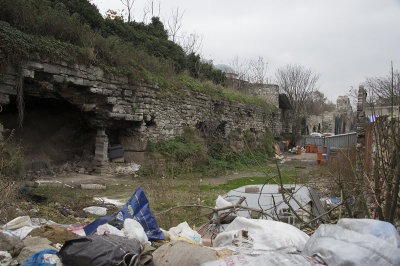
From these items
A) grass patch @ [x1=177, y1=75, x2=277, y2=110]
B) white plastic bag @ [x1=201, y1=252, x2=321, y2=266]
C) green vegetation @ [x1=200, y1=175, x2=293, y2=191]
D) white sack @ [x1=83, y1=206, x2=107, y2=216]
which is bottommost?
green vegetation @ [x1=200, y1=175, x2=293, y2=191]

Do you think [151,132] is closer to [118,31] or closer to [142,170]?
[142,170]

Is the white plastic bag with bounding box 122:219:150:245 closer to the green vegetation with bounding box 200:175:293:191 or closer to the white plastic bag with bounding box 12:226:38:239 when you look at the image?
the white plastic bag with bounding box 12:226:38:239

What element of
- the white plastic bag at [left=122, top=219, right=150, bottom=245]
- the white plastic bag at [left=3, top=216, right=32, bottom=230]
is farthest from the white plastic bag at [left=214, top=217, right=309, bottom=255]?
the white plastic bag at [left=3, top=216, right=32, bottom=230]

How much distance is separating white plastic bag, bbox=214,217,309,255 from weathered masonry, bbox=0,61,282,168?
259 inches

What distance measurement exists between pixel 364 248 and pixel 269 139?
1780 centimetres

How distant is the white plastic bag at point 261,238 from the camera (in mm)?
2504

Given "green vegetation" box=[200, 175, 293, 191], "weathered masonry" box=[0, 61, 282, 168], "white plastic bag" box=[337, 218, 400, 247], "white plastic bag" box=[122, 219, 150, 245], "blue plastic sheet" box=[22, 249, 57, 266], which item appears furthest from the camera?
"green vegetation" box=[200, 175, 293, 191]

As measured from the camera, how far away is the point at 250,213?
12.3ft

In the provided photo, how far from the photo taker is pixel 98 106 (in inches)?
360

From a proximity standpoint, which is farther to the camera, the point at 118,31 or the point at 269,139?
the point at 269,139

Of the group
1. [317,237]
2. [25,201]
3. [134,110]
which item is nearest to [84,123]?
[134,110]

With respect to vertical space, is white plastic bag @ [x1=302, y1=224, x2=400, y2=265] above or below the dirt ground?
above

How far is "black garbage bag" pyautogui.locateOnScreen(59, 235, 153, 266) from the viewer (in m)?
2.16

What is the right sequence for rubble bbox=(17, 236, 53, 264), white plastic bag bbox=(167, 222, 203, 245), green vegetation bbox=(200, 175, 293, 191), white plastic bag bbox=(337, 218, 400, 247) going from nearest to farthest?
white plastic bag bbox=(337, 218, 400, 247) < rubble bbox=(17, 236, 53, 264) < white plastic bag bbox=(167, 222, 203, 245) < green vegetation bbox=(200, 175, 293, 191)
